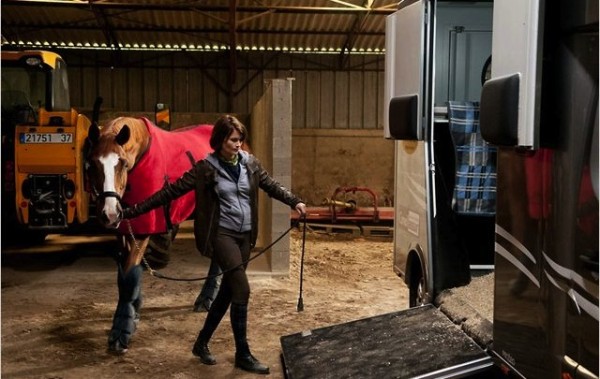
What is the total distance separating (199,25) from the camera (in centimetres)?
1403

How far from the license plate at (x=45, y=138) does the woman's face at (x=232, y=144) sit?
3311 millimetres

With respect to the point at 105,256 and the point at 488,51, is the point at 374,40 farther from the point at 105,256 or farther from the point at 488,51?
the point at 488,51

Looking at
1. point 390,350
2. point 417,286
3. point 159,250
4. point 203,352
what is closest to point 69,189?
point 159,250

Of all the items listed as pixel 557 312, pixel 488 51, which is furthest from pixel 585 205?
pixel 488 51

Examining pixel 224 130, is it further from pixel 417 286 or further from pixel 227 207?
pixel 417 286

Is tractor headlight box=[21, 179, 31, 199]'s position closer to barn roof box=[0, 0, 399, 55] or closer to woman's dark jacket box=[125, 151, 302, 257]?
woman's dark jacket box=[125, 151, 302, 257]

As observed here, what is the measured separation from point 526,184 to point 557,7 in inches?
25.1

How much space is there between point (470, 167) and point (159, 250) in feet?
14.0

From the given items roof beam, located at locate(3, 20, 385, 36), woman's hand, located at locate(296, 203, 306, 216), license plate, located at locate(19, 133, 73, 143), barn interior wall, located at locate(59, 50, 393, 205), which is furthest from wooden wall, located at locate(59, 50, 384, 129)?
woman's hand, located at locate(296, 203, 306, 216)

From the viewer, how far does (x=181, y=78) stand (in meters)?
15.5

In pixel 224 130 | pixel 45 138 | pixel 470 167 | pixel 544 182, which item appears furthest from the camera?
pixel 45 138

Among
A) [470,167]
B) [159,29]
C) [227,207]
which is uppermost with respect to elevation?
[159,29]

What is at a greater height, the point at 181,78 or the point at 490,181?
the point at 181,78

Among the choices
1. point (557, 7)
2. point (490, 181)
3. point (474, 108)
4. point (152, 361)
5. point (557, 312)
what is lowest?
point (152, 361)
